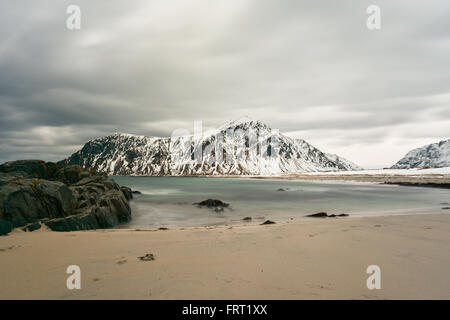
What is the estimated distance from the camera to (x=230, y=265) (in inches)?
215

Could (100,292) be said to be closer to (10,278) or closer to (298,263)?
(10,278)

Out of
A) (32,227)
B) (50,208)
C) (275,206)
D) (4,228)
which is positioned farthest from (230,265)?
(275,206)

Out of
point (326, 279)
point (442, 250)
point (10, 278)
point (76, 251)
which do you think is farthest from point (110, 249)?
point (442, 250)

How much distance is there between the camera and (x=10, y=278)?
467cm

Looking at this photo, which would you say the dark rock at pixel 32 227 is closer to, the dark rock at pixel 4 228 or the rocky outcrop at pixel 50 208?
the rocky outcrop at pixel 50 208

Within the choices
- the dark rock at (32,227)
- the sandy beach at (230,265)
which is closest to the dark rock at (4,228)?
the sandy beach at (230,265)

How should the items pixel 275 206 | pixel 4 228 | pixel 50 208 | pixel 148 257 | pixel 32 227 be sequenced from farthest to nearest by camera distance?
pixel 275 206 < pixel 50 208 < pixel 32 227 < pixel 4 228 < pixel 148 257

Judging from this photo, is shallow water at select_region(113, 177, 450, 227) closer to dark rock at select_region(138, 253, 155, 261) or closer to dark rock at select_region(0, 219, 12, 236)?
dark rock at select_region(0, 219, 12, 236)

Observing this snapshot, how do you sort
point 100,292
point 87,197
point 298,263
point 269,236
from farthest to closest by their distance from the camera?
point 87,197 → point 269,236 → point 298,263 → point 100,292

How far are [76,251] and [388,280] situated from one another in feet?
27.2

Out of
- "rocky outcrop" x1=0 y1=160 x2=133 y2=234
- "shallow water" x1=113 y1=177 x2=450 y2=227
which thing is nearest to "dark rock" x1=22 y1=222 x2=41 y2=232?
"rocky outcrop" x1=0 y1=160 x2=133 y2=234

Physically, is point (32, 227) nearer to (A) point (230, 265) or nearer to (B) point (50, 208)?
(B) point (50, 208)

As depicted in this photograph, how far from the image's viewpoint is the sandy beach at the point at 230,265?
4125mm
